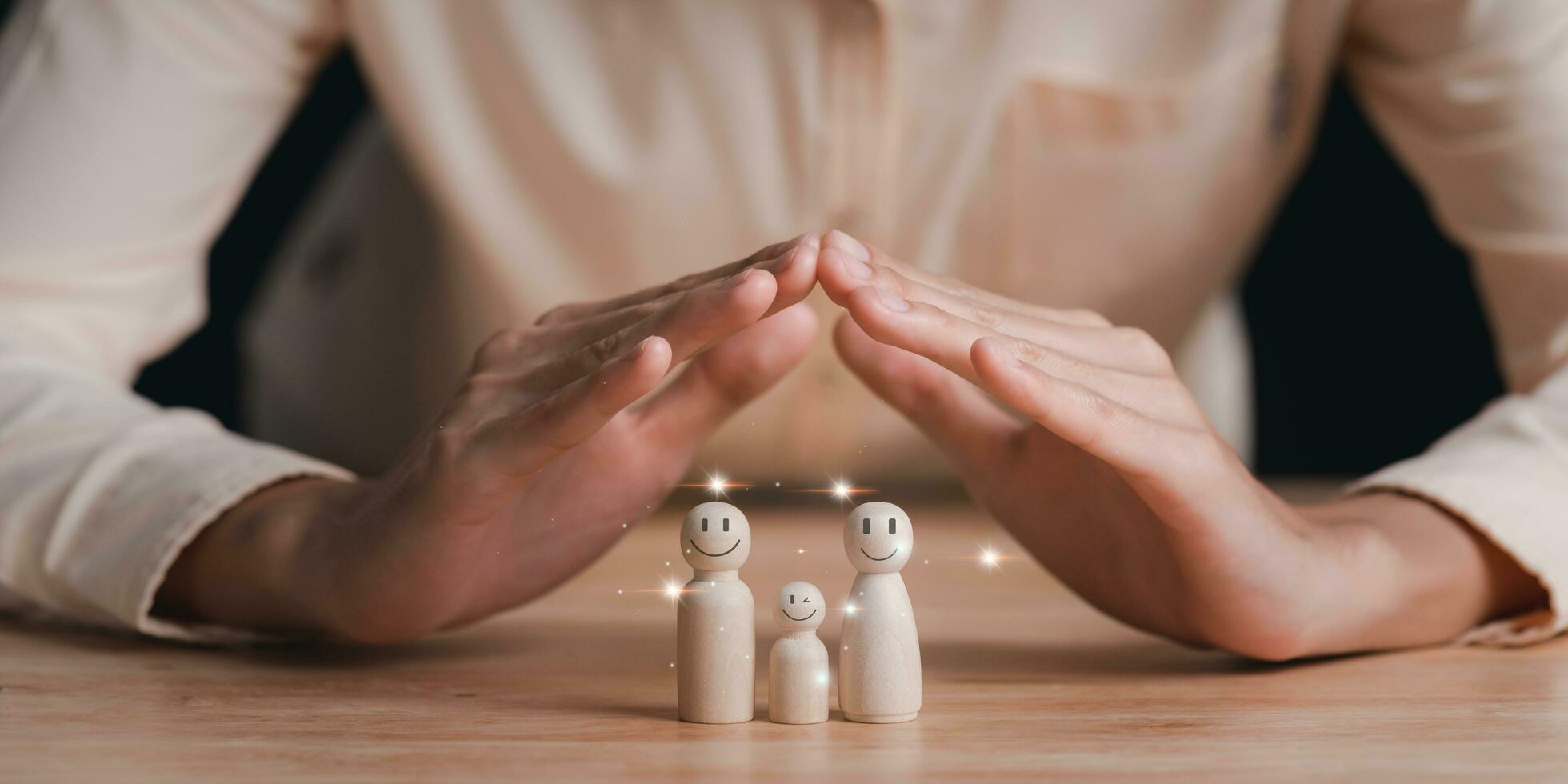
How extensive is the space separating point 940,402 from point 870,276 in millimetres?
181

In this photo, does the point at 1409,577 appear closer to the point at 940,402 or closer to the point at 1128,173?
the point at 940,402

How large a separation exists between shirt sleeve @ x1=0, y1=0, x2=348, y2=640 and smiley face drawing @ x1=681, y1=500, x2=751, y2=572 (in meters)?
0.34

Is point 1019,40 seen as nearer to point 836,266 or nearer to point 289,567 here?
point 836,266

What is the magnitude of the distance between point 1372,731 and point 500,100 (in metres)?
0.94

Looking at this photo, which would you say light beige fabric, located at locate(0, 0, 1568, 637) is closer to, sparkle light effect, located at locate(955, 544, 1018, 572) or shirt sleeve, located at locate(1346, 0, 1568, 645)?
shirt sleeve, located at locate(1346, 0, 1568, 645)

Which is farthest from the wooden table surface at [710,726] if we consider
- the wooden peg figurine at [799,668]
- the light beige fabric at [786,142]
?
the light beige fabric at [786,142]

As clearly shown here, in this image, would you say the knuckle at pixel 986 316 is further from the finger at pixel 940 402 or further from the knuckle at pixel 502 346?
the knuckle at pixel 502 346

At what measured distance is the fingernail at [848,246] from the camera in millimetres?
604

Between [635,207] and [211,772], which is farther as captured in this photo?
[635,207]

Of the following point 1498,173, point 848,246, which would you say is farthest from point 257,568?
point 1498,173

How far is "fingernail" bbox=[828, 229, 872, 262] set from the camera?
0.60 m

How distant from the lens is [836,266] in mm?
585

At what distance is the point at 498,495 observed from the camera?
0.64m

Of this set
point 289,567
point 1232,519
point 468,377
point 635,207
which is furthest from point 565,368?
point 635,207
